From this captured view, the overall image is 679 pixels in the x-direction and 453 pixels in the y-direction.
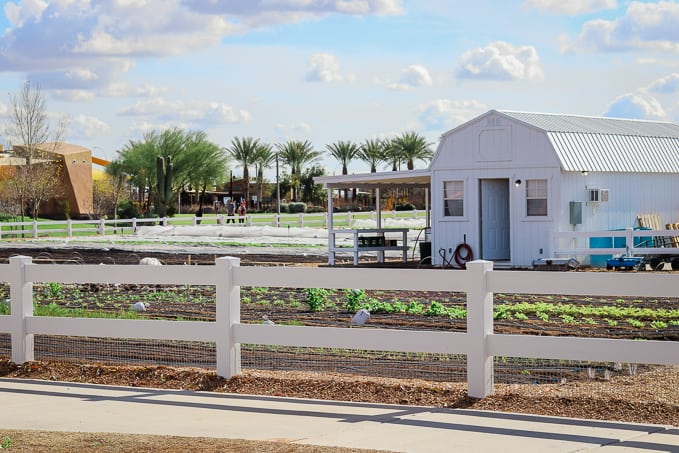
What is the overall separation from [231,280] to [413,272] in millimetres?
1698

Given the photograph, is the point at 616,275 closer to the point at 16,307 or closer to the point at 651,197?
the point at 16,307

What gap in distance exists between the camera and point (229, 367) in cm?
1000

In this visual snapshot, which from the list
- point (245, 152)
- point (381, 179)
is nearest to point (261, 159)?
point (245, 152)

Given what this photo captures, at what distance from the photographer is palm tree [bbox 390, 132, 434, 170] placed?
266 feet

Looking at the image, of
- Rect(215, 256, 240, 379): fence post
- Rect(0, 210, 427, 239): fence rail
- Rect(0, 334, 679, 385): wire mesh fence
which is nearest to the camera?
Rect(215, 256, 240, 379): fence post

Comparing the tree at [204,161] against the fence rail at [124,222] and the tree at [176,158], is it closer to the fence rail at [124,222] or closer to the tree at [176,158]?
the tree at [176,158]

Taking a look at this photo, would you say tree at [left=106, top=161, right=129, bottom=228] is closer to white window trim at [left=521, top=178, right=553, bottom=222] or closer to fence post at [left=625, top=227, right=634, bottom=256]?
white window trim at [left=521, top=178, right=553, bottom=222]

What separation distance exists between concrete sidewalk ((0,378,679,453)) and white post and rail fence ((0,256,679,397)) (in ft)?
1.89

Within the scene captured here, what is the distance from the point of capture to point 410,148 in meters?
80.9

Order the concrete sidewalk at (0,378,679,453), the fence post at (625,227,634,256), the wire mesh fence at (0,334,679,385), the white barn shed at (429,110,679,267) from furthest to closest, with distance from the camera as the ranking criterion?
the white barn shed at (429,110,679,267) → the fence post at (625,227,634,256) → the wire mesh fence at (0,334,679,385) → the concrete sidewalk at (0,378,679,453)

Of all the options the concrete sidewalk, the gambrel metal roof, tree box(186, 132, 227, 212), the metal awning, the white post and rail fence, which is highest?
tree box(186, 132, 227, 212)

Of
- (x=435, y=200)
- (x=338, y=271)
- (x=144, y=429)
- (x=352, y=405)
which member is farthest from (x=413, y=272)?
(x=435, y=200)

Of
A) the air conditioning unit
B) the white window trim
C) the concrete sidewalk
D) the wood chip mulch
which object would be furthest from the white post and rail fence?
the air conditioning unit

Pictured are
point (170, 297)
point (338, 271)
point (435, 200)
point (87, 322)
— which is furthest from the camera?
point (435, 200)
